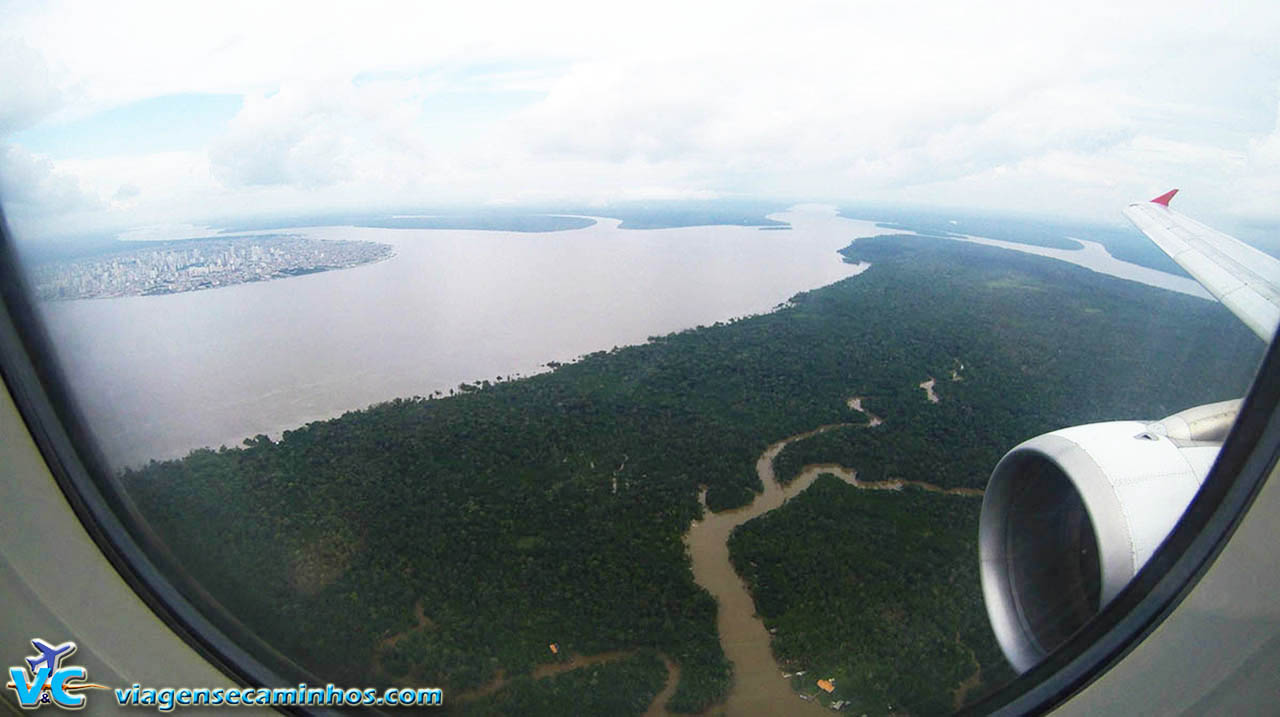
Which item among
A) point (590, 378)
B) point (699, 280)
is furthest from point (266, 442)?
point (699, 280)

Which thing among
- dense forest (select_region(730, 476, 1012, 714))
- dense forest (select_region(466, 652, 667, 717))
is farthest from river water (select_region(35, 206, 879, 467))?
dense forest (select_region(730, 476, 1012, 714))

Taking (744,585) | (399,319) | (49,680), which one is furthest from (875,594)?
(399,319)

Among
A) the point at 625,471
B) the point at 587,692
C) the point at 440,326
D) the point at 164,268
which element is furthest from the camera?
the point at 440,326

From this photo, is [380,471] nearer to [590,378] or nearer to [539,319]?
[590,378]

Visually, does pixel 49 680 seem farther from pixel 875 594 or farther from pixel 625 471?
pixel 625 471

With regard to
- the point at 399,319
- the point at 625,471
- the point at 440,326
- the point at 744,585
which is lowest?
the point at 744,585

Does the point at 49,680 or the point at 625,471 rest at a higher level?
the point at 49,680

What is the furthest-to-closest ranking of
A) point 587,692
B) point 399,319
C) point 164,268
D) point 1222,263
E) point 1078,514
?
point 399,319, point 164,268, point 587,692, point 1222,263, point 1078,514

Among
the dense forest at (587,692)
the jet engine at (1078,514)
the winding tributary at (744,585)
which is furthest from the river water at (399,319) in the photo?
the winding tributary at (744,585)

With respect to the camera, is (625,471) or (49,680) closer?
(49,680)
